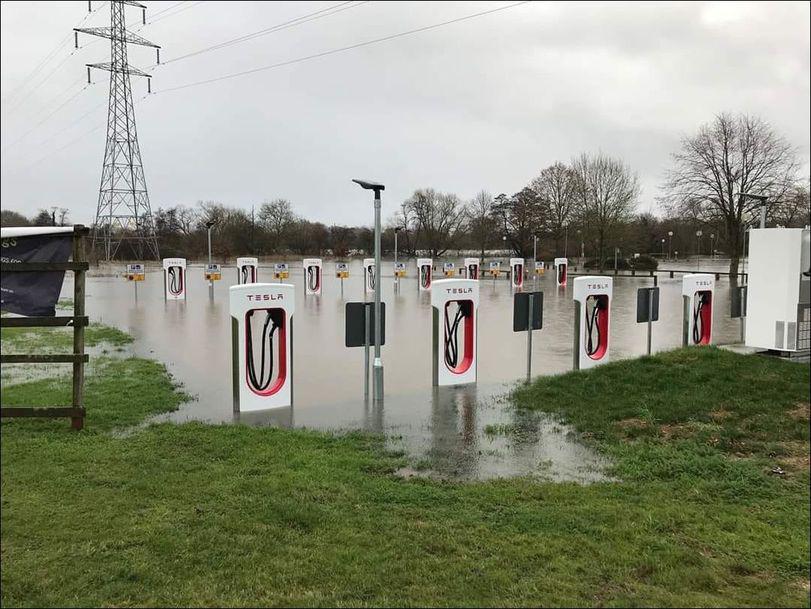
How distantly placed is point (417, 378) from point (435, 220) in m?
70.7

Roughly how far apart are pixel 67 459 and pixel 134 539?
1.86 meters

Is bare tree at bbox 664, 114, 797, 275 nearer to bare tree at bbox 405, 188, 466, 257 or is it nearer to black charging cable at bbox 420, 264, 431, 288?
black charging cable at bbox 420, 264, 431, 288

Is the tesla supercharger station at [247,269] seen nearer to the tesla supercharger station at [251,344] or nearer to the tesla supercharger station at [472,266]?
the tesla supercharger station at [472,266]

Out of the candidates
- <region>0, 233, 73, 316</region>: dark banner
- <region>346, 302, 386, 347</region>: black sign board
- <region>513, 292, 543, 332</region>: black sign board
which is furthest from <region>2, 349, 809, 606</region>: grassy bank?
<region>513, 292, 543, 332</region>: black sign board

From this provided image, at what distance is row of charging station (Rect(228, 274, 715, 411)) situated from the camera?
7504 mm

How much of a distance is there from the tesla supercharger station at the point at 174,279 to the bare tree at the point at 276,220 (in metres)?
30.9

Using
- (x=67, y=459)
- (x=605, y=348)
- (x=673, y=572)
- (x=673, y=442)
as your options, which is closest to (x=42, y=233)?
(x=67, y=459)

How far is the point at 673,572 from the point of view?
3.17 m

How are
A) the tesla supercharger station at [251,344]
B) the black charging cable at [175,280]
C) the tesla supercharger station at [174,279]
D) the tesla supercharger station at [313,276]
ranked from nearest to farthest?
the tesla supercharger station at [251,344] < the tesla supercharger station at [174,279] < the black charging cable at [175,280] < the tesla supercharger station at [313,276]

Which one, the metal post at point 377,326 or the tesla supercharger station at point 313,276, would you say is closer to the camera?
the metal post at point 377,326

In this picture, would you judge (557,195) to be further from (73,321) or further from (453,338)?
(73,321)

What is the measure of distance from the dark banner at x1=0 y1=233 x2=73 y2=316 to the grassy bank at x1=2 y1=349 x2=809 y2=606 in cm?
110

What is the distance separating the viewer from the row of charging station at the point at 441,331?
7504 millimetres

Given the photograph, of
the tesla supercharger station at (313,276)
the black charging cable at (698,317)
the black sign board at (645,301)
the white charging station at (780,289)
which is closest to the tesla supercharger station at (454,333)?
the black sign board at (645,301)
